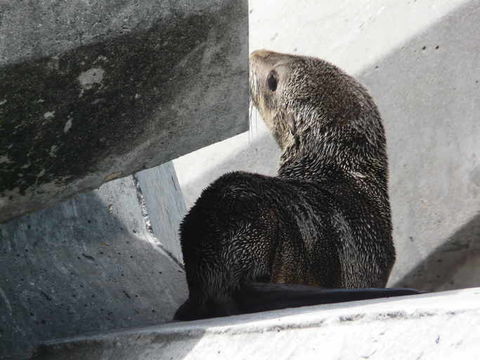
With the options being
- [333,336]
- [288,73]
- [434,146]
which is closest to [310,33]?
[288,73]

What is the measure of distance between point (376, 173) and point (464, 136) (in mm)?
529

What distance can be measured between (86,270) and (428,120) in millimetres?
2165

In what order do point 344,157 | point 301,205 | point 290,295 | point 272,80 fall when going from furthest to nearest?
point 272,80
point 344,157
point 301,205
point 290,295

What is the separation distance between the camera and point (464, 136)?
191 inches

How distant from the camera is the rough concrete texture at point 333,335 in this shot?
6.08ft

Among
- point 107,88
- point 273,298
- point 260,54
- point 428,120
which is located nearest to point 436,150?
point 428,120

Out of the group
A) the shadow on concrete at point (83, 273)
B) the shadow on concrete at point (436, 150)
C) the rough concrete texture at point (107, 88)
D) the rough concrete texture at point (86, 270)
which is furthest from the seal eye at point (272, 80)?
the rough concrete texture at point (107, 88)

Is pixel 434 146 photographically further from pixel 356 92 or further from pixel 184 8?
pixel 184 8

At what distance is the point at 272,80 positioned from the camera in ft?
17.0

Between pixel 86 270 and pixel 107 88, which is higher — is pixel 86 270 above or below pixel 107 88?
below

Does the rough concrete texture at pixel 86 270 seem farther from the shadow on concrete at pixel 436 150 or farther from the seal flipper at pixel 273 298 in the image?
the shadow on concrete at pixel 436 150

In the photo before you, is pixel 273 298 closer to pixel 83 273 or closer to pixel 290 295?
pixel 290 295

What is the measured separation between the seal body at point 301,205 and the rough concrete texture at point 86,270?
218 millimetres

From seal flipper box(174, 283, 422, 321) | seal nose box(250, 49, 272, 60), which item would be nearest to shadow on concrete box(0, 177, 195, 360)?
seal flipper box(174, 283, 422, 321)
